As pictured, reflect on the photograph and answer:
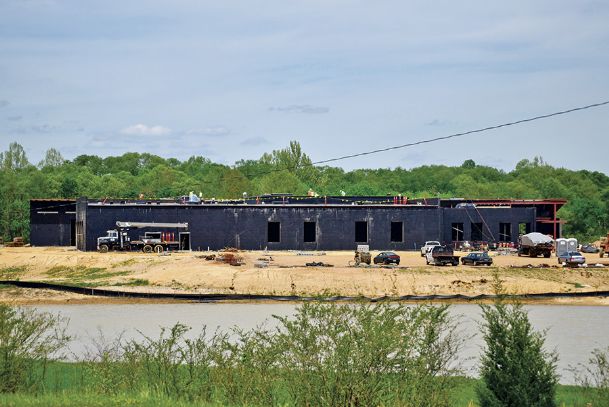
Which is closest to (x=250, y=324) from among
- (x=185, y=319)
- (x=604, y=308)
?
(x=185, y=319)

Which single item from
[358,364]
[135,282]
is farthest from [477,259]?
[358,364]

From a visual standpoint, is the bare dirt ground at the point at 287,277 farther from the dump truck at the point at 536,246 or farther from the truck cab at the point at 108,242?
the truck cab at the point at 108,242

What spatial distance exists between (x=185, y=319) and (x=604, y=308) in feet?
92.5

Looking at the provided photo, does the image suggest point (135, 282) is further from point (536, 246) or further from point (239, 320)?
point (536, 246)

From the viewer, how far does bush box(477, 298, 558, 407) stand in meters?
25.9

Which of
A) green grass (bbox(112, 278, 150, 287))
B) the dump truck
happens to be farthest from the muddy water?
the dump truck

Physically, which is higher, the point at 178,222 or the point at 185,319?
the point at 178,222

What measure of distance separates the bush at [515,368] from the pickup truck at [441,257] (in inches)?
2096

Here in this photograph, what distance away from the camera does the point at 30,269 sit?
8519 cm

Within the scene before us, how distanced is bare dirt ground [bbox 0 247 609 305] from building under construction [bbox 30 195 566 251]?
29.9 feet

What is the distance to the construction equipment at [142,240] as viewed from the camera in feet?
304

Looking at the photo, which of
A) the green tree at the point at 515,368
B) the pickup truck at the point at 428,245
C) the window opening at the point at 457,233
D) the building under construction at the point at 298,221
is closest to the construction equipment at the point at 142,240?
the building under construction at the point at 298,221

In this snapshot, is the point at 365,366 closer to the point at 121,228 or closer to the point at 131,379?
the point at 131,379

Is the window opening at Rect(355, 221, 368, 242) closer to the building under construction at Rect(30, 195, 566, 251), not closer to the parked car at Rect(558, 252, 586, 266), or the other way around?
the building under construction at Rect(30, 195, 566, 251)
